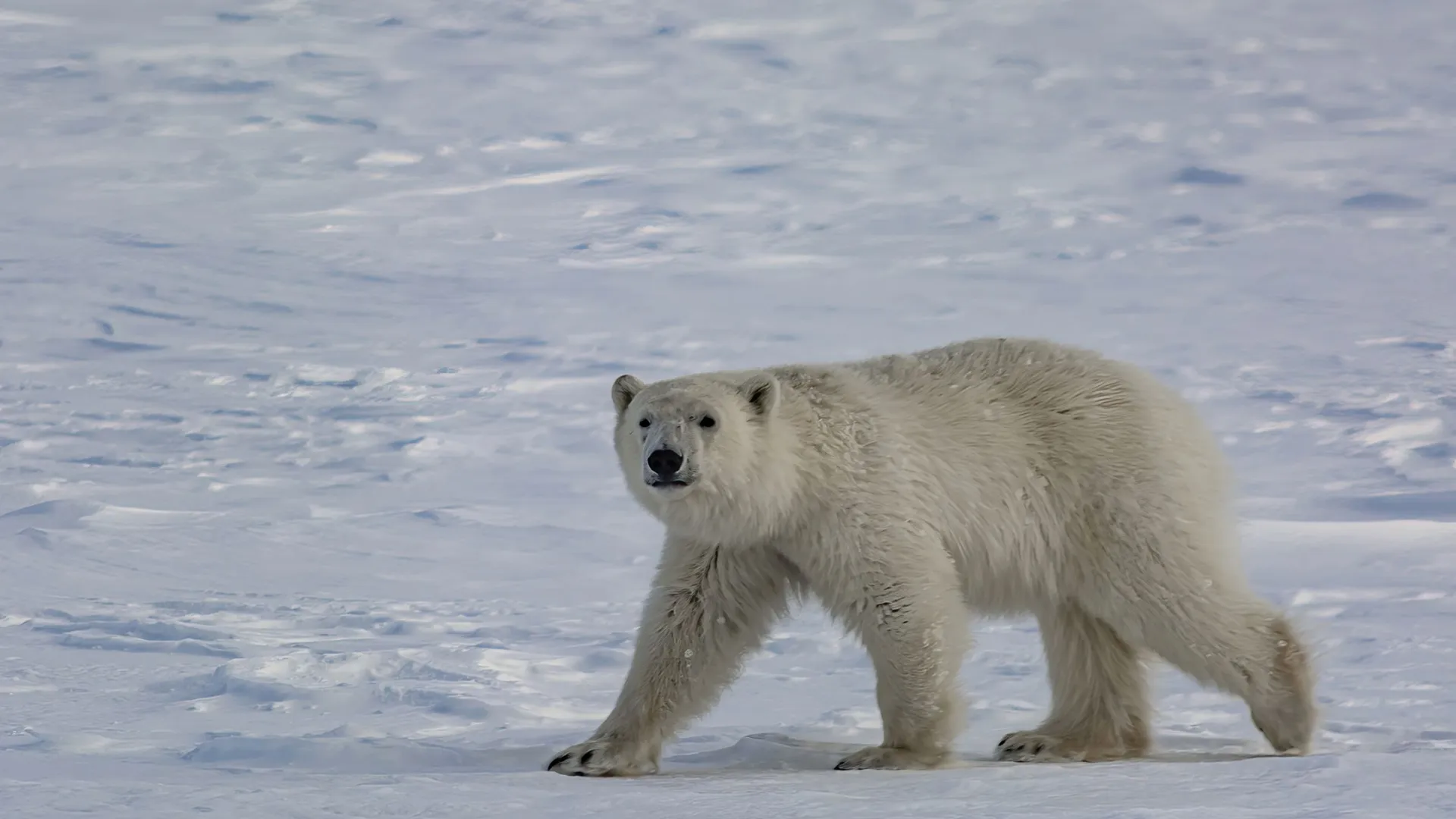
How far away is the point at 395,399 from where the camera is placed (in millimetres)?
14016

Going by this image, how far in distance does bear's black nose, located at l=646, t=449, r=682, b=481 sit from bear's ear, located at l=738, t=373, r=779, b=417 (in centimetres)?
38

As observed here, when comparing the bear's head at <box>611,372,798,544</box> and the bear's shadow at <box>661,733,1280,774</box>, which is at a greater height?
the bear's head at <box>611,372,798,544</box>

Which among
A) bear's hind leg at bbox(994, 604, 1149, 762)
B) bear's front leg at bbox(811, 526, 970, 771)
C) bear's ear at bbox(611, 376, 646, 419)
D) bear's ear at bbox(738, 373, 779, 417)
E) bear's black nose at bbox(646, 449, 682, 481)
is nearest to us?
bear's black nose at bbox(646, 449, 682, 481)

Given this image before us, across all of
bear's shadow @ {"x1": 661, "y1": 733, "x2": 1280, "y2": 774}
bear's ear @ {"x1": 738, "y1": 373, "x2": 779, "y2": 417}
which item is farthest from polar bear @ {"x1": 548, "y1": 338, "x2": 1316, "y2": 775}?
bear's shadow @ {"x1": 661, "y1": 733, "x2": 1280, "y2": 774}

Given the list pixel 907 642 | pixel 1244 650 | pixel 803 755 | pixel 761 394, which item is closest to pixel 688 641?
pixel 803 755

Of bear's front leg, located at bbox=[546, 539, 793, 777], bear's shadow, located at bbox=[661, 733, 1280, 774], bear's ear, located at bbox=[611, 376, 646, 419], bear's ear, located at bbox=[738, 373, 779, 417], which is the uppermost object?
bear's ear, located at bbox=[611, 376, 646, 419]

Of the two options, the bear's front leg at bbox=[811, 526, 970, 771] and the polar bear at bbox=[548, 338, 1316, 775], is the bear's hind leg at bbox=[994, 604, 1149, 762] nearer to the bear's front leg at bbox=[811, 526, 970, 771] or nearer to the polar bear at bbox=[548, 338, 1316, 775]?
the polar bear at bbox=[548, 338, 1316, 775]

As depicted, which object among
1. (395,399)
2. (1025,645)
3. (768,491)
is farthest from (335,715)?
(395,399)

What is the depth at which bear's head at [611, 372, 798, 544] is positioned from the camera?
188 inches

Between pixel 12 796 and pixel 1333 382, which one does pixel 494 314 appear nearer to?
pixel 1333 382

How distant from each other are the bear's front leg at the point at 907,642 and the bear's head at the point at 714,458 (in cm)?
33

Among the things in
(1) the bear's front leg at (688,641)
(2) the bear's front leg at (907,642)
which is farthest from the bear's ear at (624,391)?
(2) the bear's front leg at (907,642)

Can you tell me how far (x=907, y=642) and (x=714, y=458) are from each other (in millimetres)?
813

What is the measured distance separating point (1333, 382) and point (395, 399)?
8462 mm
